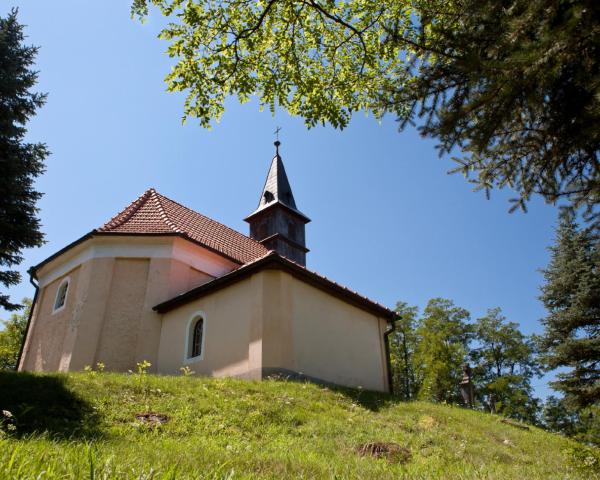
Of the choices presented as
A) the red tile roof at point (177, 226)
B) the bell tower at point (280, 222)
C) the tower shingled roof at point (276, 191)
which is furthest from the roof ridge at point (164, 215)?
the tower shingled roof at point (276, 191)

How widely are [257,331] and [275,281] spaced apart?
59.9 inches

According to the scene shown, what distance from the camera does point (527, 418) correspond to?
31906mm

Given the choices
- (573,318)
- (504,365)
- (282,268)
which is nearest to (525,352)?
(504,365)

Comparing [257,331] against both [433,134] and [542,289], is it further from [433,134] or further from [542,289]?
[542,289]

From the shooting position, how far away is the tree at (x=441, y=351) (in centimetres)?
2944

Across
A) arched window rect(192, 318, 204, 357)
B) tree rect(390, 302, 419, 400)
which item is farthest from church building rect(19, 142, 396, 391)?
tree rect(390, 302, 419, 400)

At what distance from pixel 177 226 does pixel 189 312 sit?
12.8 feet

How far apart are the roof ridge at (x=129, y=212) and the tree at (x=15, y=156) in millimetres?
2922

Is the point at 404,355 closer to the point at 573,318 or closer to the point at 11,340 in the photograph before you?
the point at 573,318

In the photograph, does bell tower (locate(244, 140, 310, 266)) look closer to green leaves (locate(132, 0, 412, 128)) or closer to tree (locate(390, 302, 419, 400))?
tree (locate(390, 302, 419, 400))

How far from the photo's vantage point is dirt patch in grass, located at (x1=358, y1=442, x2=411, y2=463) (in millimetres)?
5659

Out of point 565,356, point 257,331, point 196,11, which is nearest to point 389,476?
point 196,11

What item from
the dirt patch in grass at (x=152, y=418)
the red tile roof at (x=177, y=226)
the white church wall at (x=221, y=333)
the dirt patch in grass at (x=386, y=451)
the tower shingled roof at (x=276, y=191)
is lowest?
the dirt patch in grass at (x=386, y=451)

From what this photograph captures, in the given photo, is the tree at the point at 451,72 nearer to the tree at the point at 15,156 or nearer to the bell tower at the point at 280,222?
the tree at the point at 15,156
